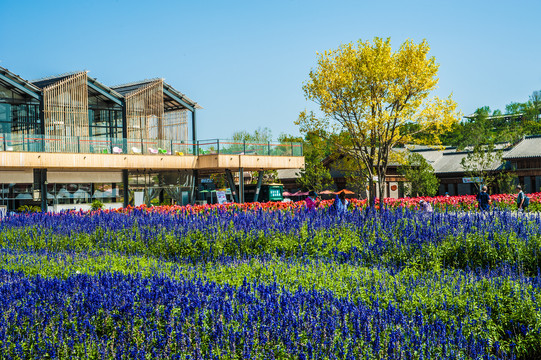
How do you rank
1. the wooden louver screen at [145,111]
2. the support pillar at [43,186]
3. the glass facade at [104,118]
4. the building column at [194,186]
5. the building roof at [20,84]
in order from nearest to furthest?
the support pillar at [43,186] → the building roof at [20,84] → the building column at [194,186] → the glass facade at [104,118] → the wooden louver screen at [145,111]

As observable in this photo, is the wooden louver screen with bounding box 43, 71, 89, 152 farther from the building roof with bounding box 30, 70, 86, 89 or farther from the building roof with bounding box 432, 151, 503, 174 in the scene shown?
the building roof with bounding box 432, 151, 503, 174

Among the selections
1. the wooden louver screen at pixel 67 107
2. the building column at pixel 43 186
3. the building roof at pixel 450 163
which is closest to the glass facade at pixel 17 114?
the wooden louver screen at pixel 67 107

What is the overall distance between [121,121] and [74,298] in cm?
3213

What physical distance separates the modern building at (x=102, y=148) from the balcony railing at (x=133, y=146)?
0.16 feet

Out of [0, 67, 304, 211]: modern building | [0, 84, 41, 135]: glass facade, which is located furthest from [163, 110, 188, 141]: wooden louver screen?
[0, 84, 41, 135]: glass facade

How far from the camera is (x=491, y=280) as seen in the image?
667 centimetres

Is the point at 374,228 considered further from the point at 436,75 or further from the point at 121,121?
the point at 121,121

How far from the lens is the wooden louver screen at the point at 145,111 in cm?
3562

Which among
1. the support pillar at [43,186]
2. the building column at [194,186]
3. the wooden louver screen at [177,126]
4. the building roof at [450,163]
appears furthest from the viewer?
the building roof at [450,163]

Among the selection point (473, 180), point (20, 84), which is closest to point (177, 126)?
point (20, 84)

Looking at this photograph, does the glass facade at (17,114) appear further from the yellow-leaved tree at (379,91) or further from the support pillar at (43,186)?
the yellow-leaved tree at (379,91)

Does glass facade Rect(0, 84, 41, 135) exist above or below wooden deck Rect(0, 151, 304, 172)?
above

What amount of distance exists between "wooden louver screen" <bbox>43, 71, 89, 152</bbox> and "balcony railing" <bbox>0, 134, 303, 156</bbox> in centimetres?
280

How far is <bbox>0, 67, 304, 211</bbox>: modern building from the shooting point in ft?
91.4
